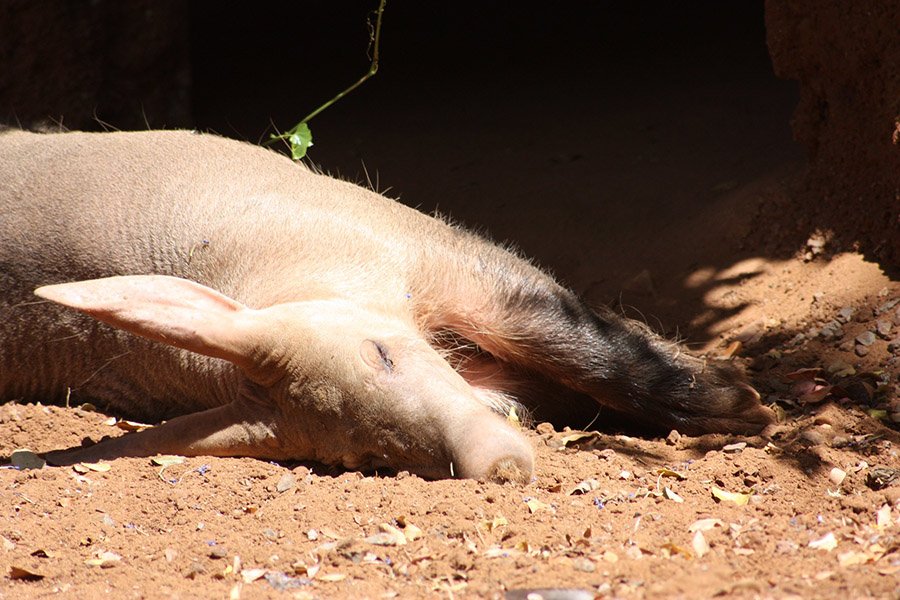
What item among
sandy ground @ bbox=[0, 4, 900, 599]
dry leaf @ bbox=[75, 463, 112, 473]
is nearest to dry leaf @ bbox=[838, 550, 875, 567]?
sandy ground @ bbox=[0, 4, 900, 599]

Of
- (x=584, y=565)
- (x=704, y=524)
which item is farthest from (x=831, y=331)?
(x=584, y=565)

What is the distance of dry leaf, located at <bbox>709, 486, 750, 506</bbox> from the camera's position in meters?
3.22

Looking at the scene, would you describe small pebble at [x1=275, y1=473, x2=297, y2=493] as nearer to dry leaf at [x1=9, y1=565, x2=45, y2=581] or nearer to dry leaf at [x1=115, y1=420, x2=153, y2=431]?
dry leaf at [x1=9, y1=565, x2=45, y2=581]

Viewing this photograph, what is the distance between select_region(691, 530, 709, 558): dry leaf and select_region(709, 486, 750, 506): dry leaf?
1.15 ft

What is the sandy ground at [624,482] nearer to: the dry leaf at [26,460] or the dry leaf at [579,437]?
the dry leaf at [579,437]

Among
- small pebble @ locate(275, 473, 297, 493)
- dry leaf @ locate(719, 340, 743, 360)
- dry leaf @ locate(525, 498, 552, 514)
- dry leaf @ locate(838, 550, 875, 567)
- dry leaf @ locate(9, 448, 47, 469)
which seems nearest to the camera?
dry leaf @ locate(838, 550, 875, 567)

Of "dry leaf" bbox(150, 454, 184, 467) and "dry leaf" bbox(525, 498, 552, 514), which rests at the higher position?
"dry leaf" bbox(525, 498, 552, 514)

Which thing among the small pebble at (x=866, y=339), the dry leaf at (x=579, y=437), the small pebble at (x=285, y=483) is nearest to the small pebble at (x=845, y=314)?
the small pebble at (x=866, y=339)

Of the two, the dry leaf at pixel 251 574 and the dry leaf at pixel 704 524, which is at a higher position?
the dry leaf at pixel 704 524

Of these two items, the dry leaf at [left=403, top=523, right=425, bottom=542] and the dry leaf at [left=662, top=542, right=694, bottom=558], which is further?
the dry leaf at [left=403, top=523, right=425, bottom=542]

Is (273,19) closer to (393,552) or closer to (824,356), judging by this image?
(824,356)

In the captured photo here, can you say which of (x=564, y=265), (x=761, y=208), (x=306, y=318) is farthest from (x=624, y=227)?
(x=306, y=318)

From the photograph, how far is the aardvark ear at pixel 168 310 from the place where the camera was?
10.9 feet

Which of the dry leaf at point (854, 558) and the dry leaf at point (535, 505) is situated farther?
the dry leaf at point (535, 505)
